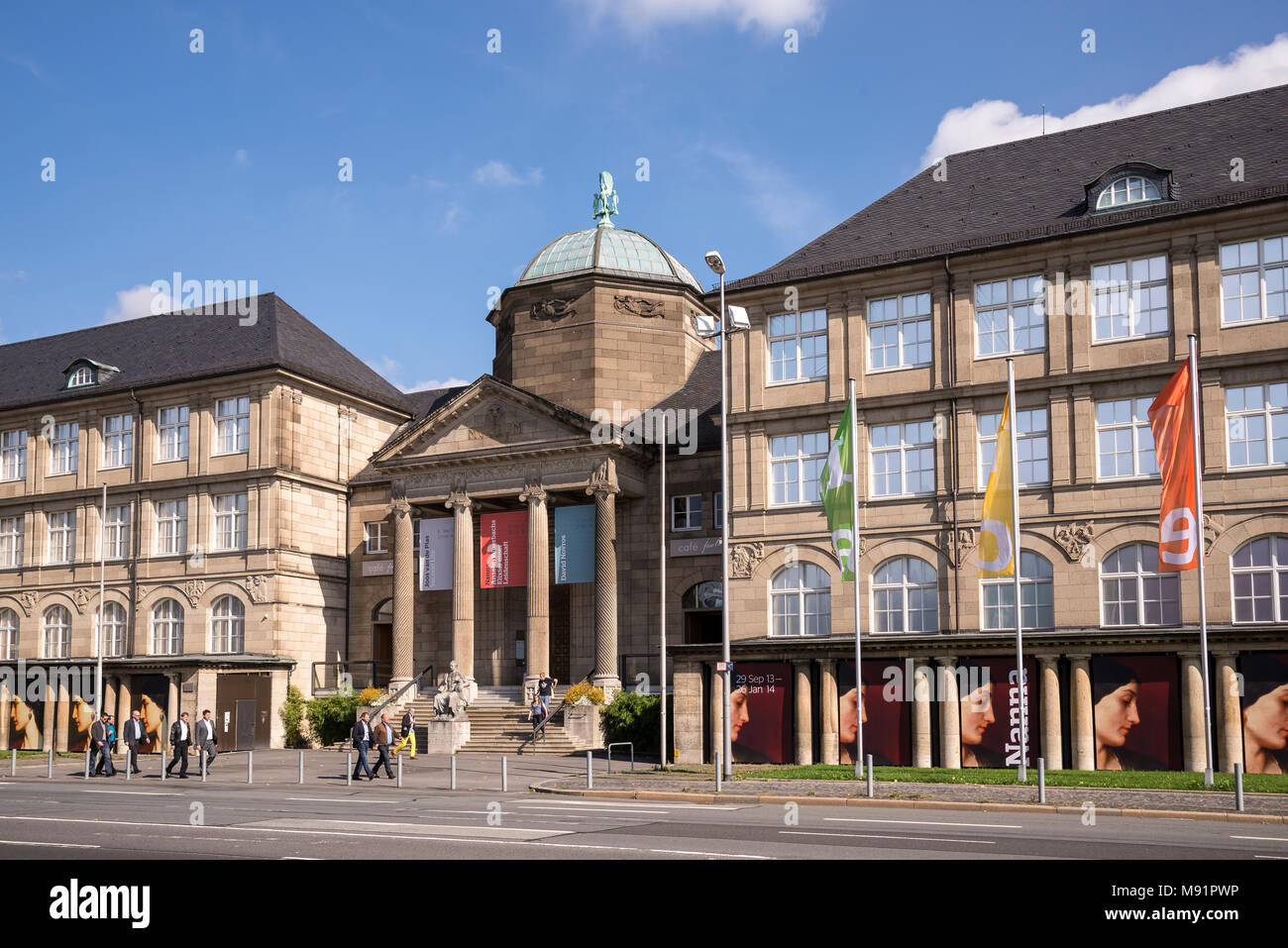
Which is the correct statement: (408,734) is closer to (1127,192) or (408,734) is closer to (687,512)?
(687,512)

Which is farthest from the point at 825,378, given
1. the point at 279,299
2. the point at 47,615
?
the point at 47,615

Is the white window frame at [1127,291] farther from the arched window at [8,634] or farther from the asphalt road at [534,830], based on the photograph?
the arched window at [8,634]

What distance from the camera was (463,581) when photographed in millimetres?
48219

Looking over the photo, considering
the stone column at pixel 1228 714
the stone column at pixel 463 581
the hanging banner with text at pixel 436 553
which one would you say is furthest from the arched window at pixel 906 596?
the hanging banner with text at pixel 436 553

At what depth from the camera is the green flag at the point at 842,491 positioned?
32812 mm

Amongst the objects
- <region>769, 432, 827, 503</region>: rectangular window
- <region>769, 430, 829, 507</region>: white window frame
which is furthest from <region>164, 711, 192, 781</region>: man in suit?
<region>769, 432, 827, 503</region>: rectangular window

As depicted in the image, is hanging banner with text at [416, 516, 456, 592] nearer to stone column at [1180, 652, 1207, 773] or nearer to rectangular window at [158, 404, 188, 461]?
rectangular window at [158, 404, 188, 461]

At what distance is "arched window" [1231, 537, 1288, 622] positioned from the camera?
32844mm

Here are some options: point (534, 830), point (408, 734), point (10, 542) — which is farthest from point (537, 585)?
point (534, 830)

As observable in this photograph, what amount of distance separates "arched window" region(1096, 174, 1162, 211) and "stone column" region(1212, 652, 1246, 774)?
42.5ft

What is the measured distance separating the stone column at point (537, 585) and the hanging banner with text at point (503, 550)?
0.80m

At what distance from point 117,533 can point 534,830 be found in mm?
41883

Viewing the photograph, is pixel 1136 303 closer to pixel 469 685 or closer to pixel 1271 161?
pixel 1271 161
